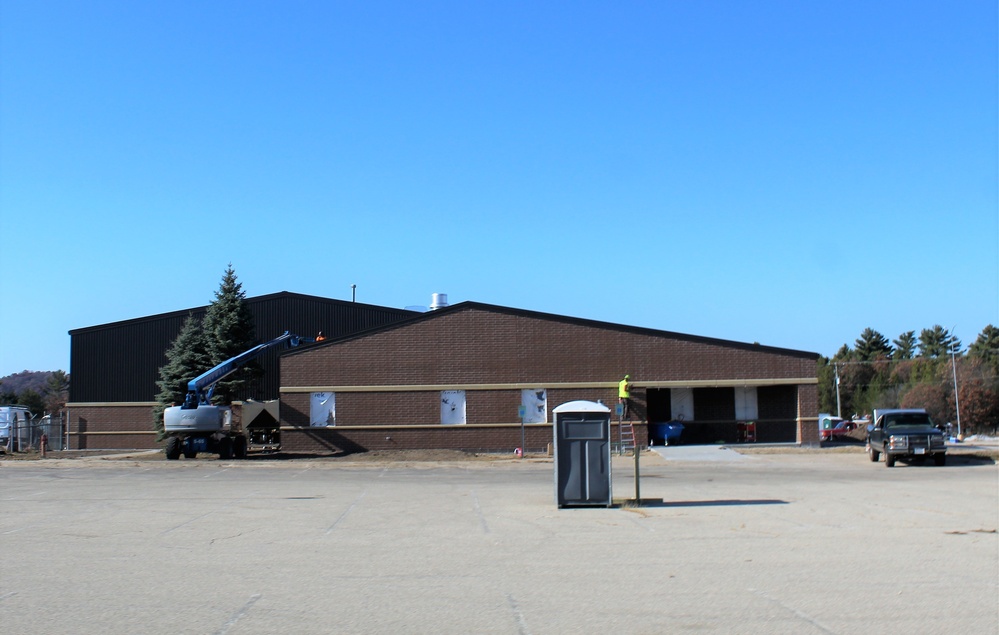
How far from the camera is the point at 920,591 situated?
9.22m

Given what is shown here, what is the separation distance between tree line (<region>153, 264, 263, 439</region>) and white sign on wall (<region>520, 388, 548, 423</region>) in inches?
582

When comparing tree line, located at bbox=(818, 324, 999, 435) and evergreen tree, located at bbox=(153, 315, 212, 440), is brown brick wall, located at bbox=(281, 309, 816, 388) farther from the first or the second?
tree line, located at bbox=(818, 324, 999, 435)

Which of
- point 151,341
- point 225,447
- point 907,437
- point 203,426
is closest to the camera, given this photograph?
point 907,437

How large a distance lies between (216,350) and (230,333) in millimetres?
1111

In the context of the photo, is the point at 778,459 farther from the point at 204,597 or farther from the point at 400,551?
the point at 204,597

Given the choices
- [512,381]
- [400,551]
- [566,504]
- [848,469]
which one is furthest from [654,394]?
[400,551]

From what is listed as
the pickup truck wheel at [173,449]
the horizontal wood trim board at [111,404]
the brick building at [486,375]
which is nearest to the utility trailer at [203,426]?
the pickup truck wheel at [173,449]

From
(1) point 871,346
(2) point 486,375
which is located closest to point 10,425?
(2) point 486,375

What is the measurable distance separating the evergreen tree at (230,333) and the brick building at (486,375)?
6.97 meters

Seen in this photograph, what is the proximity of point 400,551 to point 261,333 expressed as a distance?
3941 cm

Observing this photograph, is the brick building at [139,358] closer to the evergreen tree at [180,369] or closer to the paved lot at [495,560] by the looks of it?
the evergreen tree at [180,369]

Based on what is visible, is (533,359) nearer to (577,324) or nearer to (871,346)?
(577,324)

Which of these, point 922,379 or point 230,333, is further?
point 922,379

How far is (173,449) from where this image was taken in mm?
37062
